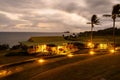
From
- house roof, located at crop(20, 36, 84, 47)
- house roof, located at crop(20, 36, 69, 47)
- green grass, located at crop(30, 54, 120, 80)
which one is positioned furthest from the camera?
house roof, located at crop(20, 36, 69, 47)

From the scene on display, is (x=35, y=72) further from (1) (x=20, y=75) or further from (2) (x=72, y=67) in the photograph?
(2) (x=72, y=67)

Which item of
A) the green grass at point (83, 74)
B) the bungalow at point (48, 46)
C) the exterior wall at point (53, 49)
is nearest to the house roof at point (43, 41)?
the bungalow at point (48, 46)

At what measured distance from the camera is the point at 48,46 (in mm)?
52188

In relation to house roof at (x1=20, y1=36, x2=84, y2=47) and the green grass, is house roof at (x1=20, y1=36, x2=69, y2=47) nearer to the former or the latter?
house roof at (x1=20, y1=36, x2=84, y2=47)

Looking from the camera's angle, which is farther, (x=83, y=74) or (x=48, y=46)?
(x=48, y=46)

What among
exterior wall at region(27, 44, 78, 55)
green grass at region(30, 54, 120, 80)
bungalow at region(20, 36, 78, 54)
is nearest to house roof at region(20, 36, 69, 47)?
bungalow at region(20, 36, 78, 54)

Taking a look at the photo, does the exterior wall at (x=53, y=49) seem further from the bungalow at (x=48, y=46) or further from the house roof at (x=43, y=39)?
the house roof at (x=43, y=39)

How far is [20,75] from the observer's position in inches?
1090

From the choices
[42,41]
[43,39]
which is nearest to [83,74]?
[42,41]

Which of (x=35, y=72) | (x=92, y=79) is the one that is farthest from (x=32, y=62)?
(x=92, y=79)

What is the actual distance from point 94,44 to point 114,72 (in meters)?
43.8

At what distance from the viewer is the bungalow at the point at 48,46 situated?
49.8 meters

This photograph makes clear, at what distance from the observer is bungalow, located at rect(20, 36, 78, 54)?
A: 49.8 metres

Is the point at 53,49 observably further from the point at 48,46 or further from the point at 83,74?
the point at 83,74
